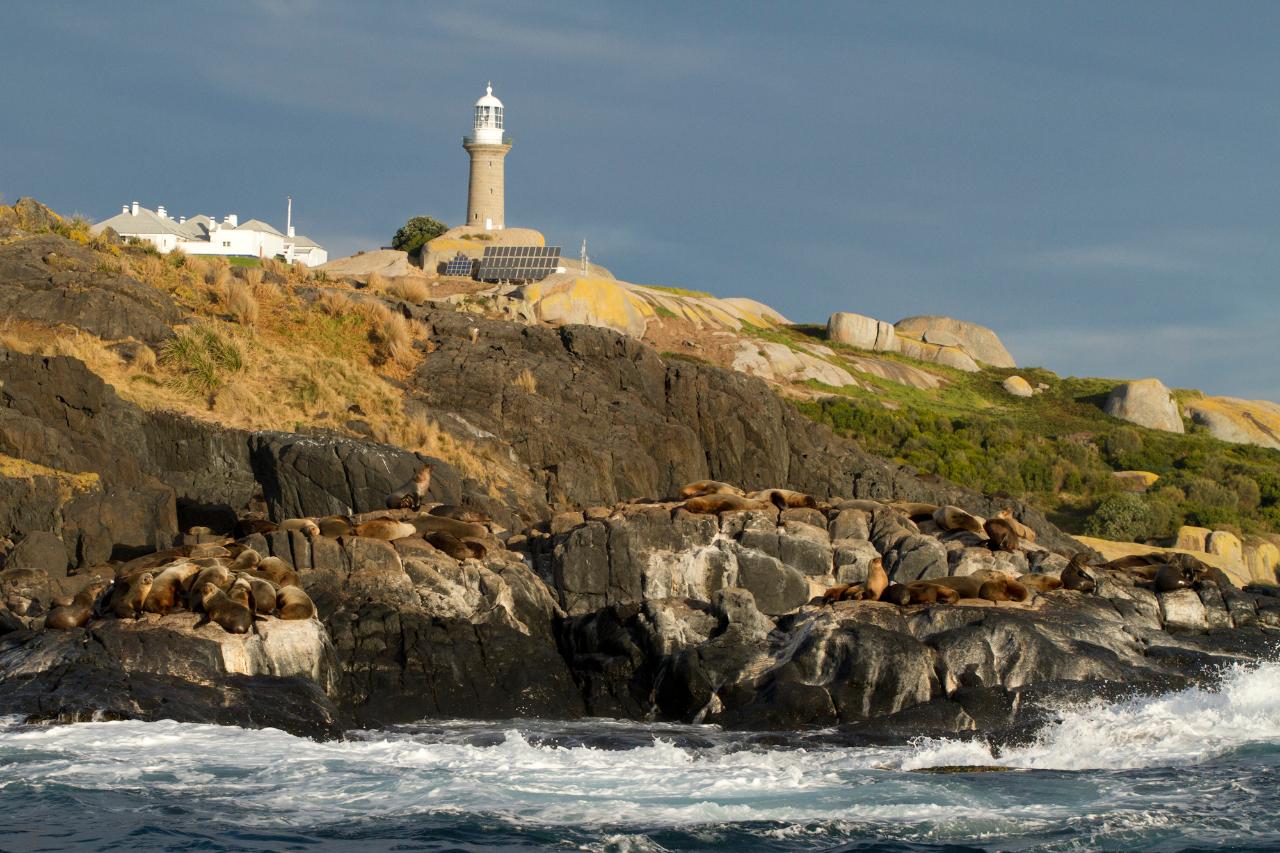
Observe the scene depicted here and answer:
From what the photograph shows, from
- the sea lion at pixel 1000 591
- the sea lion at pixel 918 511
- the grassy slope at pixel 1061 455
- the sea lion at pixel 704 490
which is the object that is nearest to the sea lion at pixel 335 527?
the sea lion at pixel 704 490

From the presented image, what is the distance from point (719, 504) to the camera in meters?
27.5

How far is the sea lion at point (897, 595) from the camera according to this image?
22.6 metres

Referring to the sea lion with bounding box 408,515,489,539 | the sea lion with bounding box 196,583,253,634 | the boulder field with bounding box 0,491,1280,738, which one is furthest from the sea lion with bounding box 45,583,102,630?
the sea lion with bounding box 408,515,489,539

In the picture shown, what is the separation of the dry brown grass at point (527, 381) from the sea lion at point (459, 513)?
1313 cm

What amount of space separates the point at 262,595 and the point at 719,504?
30.9ft

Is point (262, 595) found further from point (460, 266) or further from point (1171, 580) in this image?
point (460, 266)

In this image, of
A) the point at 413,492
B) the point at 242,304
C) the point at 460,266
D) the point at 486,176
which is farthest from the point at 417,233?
the point at 413,492

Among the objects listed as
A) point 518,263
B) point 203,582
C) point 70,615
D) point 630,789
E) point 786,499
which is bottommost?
point 630,789

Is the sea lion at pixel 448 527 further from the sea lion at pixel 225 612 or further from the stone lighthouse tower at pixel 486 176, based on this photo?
the stone lighthouse tower at pixel 486 176

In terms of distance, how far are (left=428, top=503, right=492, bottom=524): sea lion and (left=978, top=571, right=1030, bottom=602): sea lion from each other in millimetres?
8991

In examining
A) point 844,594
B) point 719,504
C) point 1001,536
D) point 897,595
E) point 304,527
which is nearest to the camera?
point 897,595

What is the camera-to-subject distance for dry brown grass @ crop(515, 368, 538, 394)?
4175cm

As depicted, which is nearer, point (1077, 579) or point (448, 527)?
point (1077, 579)

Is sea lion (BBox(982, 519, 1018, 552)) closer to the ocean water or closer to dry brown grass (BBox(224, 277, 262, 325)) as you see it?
the ocean water
